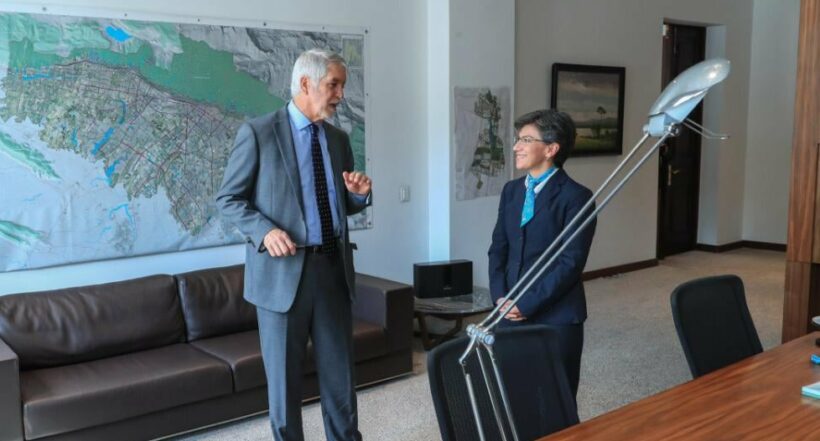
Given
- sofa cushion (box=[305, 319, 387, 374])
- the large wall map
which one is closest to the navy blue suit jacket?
sofa cushion (box=[305, 319, 387, 374])

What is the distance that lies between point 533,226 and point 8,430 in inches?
85.4

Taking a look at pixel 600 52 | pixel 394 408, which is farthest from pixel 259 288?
pixel 600 52

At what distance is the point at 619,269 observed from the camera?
7.20 m

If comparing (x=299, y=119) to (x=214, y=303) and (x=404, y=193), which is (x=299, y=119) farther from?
(x=404, y=193)

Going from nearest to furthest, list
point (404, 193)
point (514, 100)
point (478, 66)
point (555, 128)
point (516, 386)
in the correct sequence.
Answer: point (516, 386) → point (555, 128) → point (404, 193) → point (478, 66) → point (514, 100)

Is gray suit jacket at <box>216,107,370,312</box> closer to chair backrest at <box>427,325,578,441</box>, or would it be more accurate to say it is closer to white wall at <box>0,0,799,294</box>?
chair backrest at <box>427,325,578,441</box>

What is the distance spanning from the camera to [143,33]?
397 centimetres

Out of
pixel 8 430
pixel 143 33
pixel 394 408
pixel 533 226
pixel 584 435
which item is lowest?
pixel 394 408

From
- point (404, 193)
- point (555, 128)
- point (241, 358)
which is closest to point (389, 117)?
point (404, 193)

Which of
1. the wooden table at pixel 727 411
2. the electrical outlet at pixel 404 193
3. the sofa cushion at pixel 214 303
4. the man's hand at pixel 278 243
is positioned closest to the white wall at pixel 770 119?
the electrical outlet at pixel 404 193

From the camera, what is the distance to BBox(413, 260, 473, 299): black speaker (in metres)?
4.94

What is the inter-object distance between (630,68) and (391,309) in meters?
4.18

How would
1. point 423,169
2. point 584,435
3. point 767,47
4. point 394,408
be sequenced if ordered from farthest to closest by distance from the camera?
point 767,47
point 423,169
point 394,408
point 584,435

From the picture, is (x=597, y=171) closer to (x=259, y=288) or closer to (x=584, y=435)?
(x=259, y=288)
